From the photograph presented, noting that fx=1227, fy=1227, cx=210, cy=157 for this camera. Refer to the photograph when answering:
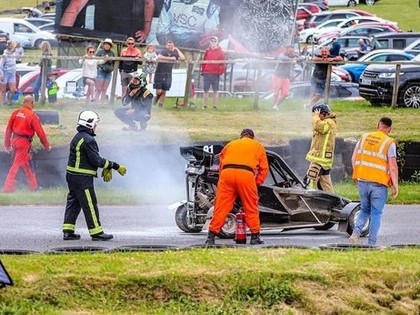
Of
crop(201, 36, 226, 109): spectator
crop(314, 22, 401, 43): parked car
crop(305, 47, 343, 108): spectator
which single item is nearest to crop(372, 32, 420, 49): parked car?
crop(314, 22, 401, 43): parked car

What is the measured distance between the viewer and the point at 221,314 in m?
10.9

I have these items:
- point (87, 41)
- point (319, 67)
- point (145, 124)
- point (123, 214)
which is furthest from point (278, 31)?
point (123, 214)

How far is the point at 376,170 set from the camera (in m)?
14.6

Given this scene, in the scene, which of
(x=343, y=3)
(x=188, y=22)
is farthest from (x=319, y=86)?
(x=343, y=3)

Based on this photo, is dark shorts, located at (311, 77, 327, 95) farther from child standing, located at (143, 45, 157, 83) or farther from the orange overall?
the orange overall

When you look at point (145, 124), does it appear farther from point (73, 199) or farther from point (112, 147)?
point (73, 199)

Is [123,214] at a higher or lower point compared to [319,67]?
lower

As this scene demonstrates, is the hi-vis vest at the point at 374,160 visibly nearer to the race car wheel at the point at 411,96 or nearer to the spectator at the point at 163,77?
the spectator at the point at 163,77

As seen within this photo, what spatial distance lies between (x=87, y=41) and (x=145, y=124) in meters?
21.6

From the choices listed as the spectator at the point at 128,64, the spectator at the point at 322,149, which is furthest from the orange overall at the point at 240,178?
the spectator at the point at 128,64

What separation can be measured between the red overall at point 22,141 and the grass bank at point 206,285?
28.2 feet

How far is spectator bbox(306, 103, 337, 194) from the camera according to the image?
18188mm

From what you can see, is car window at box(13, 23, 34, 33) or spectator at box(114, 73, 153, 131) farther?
car window at box(13, 23, 34, 33)

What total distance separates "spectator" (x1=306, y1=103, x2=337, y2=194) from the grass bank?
251 inches
